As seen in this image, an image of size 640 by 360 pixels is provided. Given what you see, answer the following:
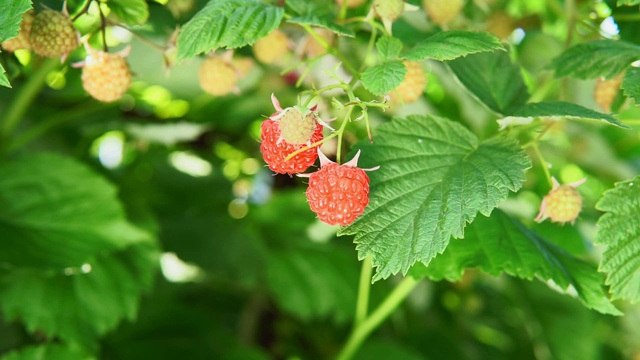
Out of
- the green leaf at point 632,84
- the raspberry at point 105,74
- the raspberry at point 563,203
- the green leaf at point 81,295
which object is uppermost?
the green leaf at point 632,84

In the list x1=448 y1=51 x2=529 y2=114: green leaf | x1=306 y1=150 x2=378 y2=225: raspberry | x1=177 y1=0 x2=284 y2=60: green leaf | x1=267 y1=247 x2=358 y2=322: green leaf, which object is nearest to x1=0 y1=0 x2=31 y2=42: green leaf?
x1=177 y1=0 x2=284 y2=60: green leaf

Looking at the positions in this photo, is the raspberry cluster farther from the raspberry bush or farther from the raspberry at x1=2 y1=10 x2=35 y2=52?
the raspberry at x1=2 y1=10 x2=35 y2=52

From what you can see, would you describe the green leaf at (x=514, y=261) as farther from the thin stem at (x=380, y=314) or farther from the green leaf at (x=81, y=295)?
the green leaf at (x=81, y=295)

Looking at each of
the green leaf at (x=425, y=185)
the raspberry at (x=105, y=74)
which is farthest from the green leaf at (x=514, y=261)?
the raspberry at (x=105, y=74)

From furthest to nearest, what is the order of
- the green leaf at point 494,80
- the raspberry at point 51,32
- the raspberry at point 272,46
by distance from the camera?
the raspberry at point 272,46 < the green leaf at point 494,80 < the raspberry at point 51,32

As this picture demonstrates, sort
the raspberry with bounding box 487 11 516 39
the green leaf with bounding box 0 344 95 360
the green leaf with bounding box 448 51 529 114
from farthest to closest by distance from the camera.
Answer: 1. the raspberry with bounding box 487 11 516 39
2. the green leaf with bounding box 0 344 95 360
3. the green leaf with bounding box 448 51 529 114
